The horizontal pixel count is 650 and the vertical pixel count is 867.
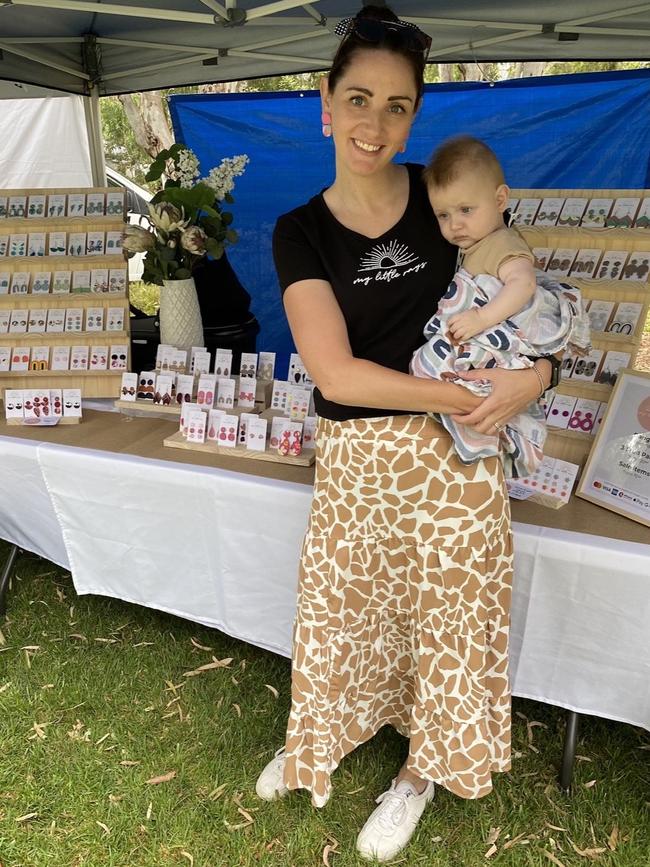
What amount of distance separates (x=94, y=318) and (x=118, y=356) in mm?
154

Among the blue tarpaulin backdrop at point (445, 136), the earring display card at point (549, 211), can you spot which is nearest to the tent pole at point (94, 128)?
the blue tarpaulin backdrop at point (445, 136)

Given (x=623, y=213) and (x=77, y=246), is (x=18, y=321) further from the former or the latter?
(x=623, y=213)

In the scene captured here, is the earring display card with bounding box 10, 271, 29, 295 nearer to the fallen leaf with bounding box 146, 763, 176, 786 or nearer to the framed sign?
the fallen leaf with bounding box 146, 763, 176, 786

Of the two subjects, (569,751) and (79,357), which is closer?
(569,751)

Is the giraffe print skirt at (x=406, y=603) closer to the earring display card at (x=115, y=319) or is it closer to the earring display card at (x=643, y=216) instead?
the earring display card at (x=643, y=216)

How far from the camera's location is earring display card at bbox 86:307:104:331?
230 centimetres

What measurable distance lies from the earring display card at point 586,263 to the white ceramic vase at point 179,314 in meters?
1.21

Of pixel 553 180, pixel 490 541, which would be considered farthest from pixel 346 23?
pixel 553 180

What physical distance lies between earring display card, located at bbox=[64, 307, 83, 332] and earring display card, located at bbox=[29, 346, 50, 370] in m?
0.10

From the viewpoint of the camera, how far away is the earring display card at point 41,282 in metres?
2.32

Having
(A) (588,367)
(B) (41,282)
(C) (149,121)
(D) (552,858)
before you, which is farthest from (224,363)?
(C) (149,121)

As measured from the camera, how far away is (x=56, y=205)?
241 cm

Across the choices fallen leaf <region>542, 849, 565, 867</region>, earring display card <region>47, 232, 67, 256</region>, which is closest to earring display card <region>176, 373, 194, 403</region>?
earring display card <region>47, 232, 67, 256</region>

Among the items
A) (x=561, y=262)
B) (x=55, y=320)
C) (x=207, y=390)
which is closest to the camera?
(x=561, y=262)
